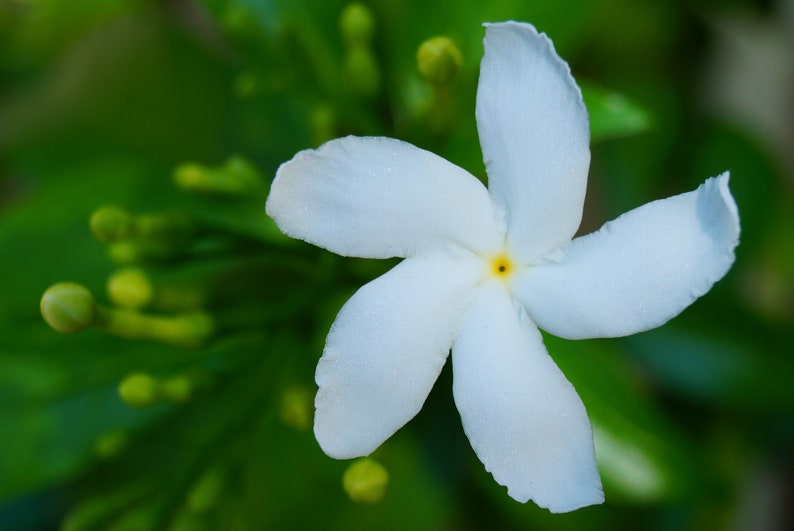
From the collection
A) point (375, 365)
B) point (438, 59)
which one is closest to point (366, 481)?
point (375, 365)

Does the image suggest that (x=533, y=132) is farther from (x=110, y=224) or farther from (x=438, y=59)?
(x=110, y=224)

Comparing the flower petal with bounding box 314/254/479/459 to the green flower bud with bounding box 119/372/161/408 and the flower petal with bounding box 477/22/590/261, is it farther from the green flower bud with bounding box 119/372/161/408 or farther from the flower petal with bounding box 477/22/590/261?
the green flower bud with bounding box 119/372/161/408

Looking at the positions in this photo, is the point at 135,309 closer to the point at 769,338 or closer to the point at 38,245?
the point at 38,245

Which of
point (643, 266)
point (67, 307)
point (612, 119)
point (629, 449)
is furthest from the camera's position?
point (629, 449)

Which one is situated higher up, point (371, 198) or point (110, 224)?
point (371, 198)


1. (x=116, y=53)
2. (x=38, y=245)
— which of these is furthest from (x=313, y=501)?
(x=116, y=53)
